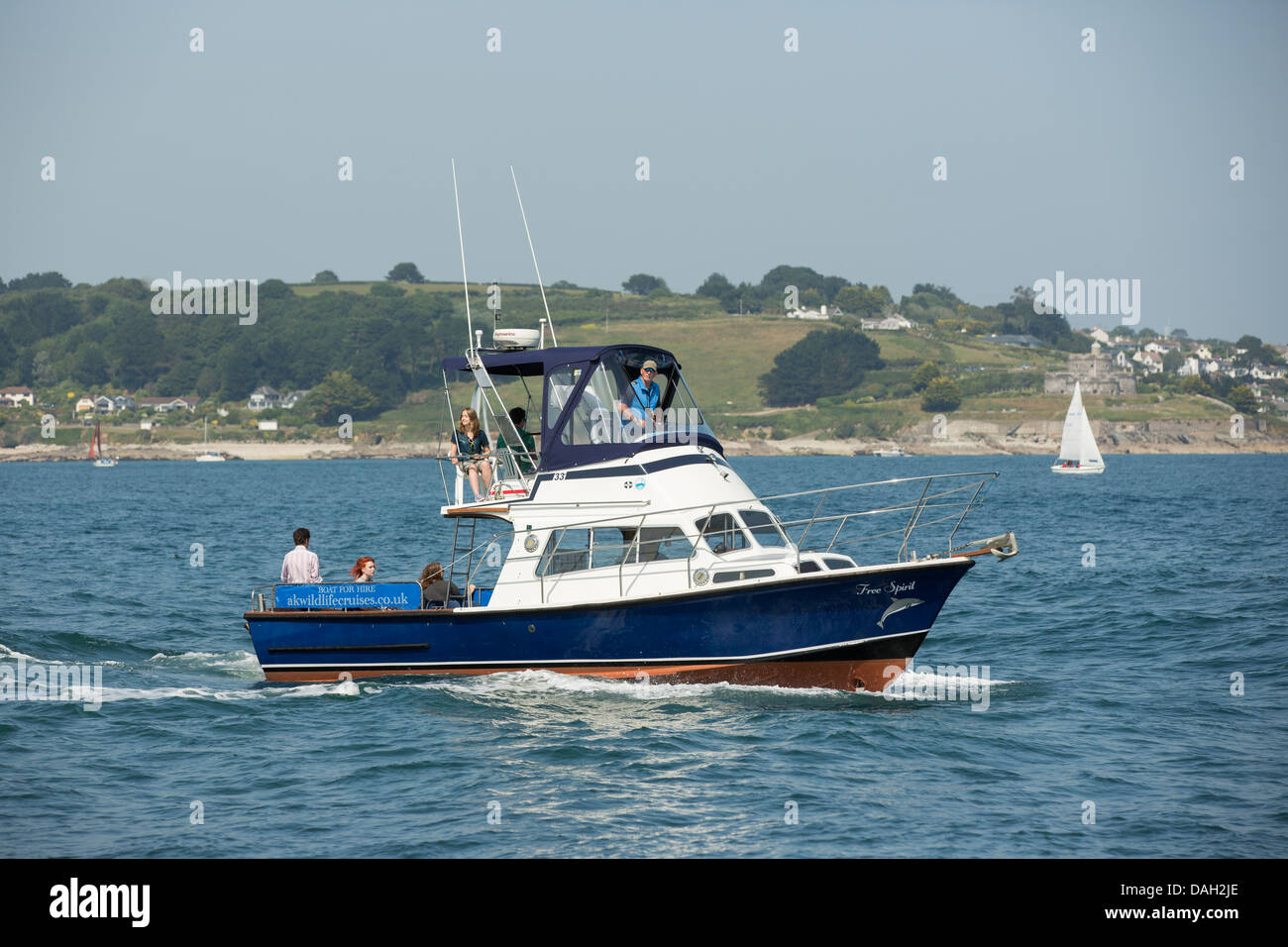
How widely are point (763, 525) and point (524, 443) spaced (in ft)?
12.9

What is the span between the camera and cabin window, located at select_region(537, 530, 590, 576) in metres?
17.1

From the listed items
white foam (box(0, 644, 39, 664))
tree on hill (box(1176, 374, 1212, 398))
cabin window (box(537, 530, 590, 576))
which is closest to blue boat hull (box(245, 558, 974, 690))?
cabin window (box(537, 530, 590, 576))

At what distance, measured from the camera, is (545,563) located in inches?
675

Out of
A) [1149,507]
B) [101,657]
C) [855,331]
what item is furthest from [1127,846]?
[855,331]

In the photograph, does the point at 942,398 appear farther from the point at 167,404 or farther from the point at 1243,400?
the point at 167,404

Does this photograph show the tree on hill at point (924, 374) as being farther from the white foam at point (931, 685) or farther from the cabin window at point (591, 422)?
the cabin window at point (591, 422)

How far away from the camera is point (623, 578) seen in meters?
16.6

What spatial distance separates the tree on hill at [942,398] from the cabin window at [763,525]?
495ft

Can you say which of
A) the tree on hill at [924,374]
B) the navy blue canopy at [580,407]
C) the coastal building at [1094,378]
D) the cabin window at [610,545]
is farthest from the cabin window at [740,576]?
the coastal building at [1094,378]

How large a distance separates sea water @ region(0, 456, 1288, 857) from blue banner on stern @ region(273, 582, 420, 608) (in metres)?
1.17

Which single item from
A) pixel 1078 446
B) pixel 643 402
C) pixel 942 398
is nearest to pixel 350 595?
pixel 643 402
